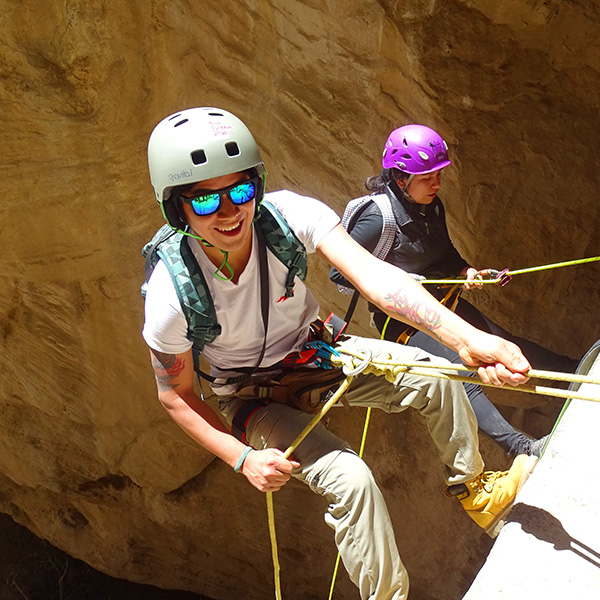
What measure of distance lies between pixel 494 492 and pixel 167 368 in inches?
52.1

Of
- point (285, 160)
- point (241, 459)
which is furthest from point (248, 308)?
point (285, 160)

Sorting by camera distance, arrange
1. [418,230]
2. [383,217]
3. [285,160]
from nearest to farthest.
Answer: [383,217], [418,230], [285,160]

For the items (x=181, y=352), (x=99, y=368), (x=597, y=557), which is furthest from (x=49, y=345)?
(x=597, y=557)

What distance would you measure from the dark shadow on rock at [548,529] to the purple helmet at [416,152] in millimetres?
1659

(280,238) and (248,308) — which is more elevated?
(280,238)

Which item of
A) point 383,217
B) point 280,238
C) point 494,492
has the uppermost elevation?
point 280,238

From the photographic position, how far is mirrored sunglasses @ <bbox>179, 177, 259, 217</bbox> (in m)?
2.09

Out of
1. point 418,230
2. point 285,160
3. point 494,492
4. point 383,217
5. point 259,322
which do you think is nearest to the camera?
point 259,322

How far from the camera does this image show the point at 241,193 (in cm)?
212

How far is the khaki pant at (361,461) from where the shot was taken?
222 centimetres

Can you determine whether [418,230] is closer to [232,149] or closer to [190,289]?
[232,149]

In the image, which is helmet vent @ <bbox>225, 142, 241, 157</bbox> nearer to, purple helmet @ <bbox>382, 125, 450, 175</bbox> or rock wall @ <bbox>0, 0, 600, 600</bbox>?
purple helmet @ <bbox>382, 125, 450, 175</bbox>

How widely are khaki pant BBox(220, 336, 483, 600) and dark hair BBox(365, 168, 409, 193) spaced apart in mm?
886

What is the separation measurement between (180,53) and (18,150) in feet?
3.73
